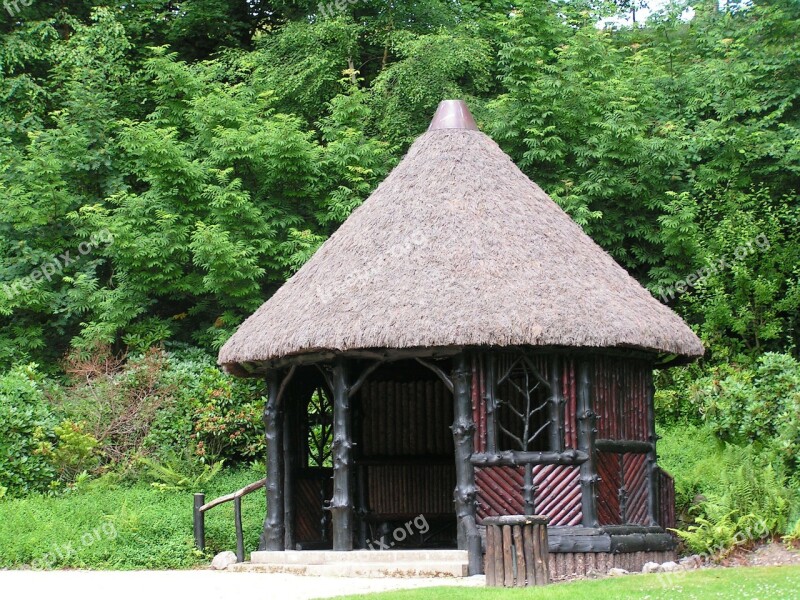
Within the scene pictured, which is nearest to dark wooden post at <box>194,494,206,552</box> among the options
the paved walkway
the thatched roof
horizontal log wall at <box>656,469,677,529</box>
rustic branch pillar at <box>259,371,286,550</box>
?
rustic branch pillar at <box>259,371,286,550</box>

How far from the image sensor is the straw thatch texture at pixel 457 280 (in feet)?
45.1

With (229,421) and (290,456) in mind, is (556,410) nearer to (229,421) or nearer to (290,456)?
(290,456)

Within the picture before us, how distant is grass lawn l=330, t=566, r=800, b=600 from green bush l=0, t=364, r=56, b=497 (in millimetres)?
10556

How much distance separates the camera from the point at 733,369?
22.0 m

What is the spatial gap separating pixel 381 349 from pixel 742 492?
4881mm

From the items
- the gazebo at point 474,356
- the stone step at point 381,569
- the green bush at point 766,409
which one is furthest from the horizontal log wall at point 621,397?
the stone step at point 381,569

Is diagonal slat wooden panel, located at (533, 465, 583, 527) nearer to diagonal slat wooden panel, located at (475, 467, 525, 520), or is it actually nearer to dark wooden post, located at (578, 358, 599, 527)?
dark wooden post, located at (578, 358, 599, 527)

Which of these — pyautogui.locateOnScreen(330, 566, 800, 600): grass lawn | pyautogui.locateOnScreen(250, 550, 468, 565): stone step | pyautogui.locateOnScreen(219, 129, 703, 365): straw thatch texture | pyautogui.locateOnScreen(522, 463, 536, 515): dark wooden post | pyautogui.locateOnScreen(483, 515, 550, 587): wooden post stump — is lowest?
pyautogui.locateOnScreen(250, 550, 468, 565): stone step

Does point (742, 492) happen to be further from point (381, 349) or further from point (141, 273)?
point (141, 273)

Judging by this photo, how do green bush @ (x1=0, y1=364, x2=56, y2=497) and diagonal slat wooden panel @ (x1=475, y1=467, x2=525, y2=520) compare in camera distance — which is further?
green bush @ (x1=0, y1=364, x2=56, y2=497)

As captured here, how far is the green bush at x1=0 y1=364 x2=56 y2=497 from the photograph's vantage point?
19797mm

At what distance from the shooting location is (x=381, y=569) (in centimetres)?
1336

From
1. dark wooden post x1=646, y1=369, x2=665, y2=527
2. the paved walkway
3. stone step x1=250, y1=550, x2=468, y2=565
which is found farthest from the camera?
dark wooden post x1=646, y1=369, x2=665, y2=527

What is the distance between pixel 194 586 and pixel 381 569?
212 cm
